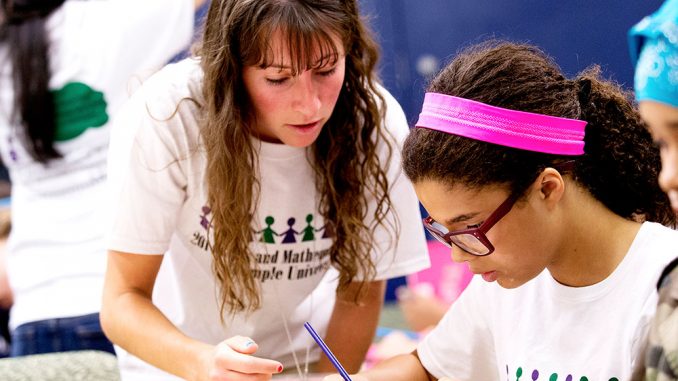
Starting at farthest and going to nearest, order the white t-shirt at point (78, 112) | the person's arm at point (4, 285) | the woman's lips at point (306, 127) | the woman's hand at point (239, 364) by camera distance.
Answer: the person's arm at point (4, 285) < the white t-shirt at point (78, 112) < the woman's lips at point (306, 127) < the woman's hand at point (239, 364)

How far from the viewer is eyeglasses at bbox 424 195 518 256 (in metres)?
1.39

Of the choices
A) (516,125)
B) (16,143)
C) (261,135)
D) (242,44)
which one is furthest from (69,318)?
(516,125)

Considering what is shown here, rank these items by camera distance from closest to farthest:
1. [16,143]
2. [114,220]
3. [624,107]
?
[624,107] < [114,220] < [16,143]

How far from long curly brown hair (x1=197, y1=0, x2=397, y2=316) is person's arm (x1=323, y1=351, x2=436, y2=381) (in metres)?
0.29

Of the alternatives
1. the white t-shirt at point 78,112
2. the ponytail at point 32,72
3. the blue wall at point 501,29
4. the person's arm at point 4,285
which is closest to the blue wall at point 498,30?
the blue wall at point 501,29

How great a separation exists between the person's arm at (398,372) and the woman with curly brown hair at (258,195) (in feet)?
0.66

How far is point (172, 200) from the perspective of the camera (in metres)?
1.85

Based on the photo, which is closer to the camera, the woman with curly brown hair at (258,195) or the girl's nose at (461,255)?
the girl's nose at (461,255)

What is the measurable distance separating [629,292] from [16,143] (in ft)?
5.91

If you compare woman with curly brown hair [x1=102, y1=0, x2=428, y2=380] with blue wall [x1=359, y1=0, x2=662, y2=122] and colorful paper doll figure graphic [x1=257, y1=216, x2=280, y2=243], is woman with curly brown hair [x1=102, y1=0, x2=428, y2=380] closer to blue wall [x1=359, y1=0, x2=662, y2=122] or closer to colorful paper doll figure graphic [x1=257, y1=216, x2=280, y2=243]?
colorful paper doll figure graphic [x1=257, y1=216, x2=280, y2=243]

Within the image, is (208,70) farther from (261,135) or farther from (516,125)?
(516,125)

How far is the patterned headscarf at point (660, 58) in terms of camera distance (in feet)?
3.40

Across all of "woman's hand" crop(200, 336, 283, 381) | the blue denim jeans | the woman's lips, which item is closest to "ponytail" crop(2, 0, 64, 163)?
the blue denim jeans

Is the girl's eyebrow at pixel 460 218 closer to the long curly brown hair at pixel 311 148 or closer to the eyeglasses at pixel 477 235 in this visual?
the eyeglasses at pixel 477 235
